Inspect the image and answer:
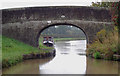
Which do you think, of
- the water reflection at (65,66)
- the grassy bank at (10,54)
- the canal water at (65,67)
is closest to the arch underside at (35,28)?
the grassy bank at (10,54)

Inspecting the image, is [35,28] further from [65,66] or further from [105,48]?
[65,66]

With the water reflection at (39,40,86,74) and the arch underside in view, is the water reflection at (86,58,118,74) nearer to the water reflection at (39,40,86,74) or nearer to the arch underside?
the water reflection at (39,40,86,74)

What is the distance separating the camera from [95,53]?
12.1 meters

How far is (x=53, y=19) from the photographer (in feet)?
48.2

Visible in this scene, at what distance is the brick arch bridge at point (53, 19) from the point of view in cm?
1455

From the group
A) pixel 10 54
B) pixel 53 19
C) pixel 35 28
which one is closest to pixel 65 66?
pixel 10 54

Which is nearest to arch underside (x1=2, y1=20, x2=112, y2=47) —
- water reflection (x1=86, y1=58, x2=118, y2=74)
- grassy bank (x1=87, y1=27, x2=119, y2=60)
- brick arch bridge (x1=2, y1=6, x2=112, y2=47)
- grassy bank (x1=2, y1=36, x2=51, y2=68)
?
brick arch bridge (x1=2, y1=6, x2=112, y2=47)

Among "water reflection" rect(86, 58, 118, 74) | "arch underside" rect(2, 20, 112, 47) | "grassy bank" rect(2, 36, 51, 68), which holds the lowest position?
"water reflection" rect(86, 58, 118, 74)

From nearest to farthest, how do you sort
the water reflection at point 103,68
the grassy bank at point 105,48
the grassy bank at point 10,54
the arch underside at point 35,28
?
the water reflection at point 103,68
the grassy bank at point 10,54
the grassy bank at point 105,48
the arch underside at point 35,28

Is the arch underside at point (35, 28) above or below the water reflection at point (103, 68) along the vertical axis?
above

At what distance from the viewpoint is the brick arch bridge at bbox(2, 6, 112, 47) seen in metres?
14.5

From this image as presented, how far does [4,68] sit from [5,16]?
7.55 metres

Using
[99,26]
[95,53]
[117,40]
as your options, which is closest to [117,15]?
[117,40]

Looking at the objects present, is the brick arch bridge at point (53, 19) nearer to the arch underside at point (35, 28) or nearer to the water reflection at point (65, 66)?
the arch underside at point (35, 28)
